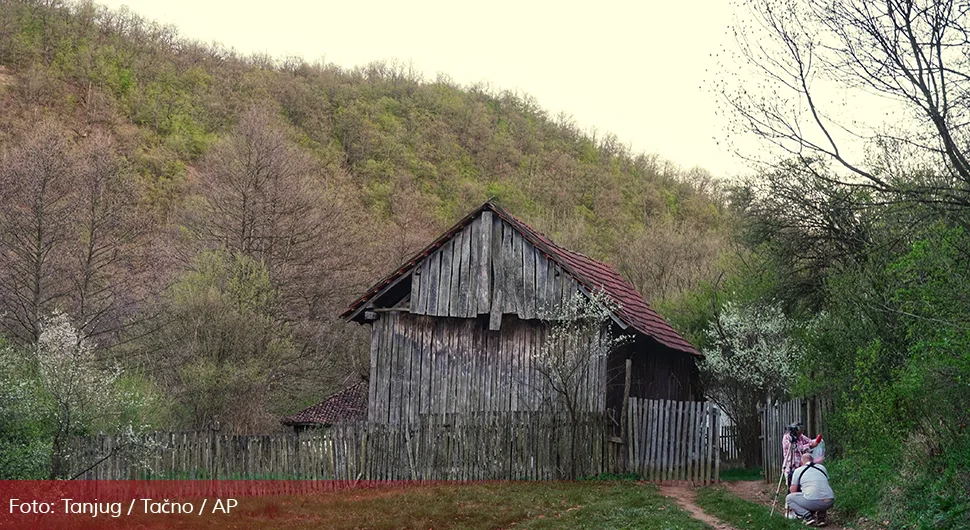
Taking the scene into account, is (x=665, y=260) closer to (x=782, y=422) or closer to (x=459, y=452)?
(x=782, y=422)

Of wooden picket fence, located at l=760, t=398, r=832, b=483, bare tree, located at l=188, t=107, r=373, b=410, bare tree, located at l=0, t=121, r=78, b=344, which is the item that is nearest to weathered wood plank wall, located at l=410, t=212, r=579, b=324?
wooden picket fence, located at l=760, t=398, r=832, b=483

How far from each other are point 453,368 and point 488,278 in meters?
2.67

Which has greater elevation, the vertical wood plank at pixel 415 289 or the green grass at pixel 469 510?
the vertical wood plank at pixel 415 289

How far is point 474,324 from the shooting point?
77.8ft

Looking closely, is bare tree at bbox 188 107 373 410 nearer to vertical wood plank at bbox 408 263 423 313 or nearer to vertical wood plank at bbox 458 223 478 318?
vertical wood plank at bbox 408 263 423 313

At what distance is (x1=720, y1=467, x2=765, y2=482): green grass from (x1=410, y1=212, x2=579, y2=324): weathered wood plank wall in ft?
21.9

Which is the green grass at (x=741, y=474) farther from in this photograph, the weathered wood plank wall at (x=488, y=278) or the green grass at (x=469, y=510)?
the weathered wood plank wall at (x=488, y=278)

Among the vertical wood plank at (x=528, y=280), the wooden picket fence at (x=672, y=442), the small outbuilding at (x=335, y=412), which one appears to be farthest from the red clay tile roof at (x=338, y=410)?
the wooden picket fence at (x=672, y=442)

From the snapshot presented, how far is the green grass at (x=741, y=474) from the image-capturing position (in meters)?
23.5

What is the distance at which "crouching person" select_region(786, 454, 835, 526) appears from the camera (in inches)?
514

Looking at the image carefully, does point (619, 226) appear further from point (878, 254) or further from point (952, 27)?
point (952, 27)

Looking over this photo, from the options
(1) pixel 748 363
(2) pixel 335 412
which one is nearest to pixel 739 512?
(1) pixel 748 363

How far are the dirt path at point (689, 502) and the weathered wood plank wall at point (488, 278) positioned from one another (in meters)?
5.72

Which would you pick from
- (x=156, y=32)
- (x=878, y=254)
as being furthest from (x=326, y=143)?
(x=878, y=254)
